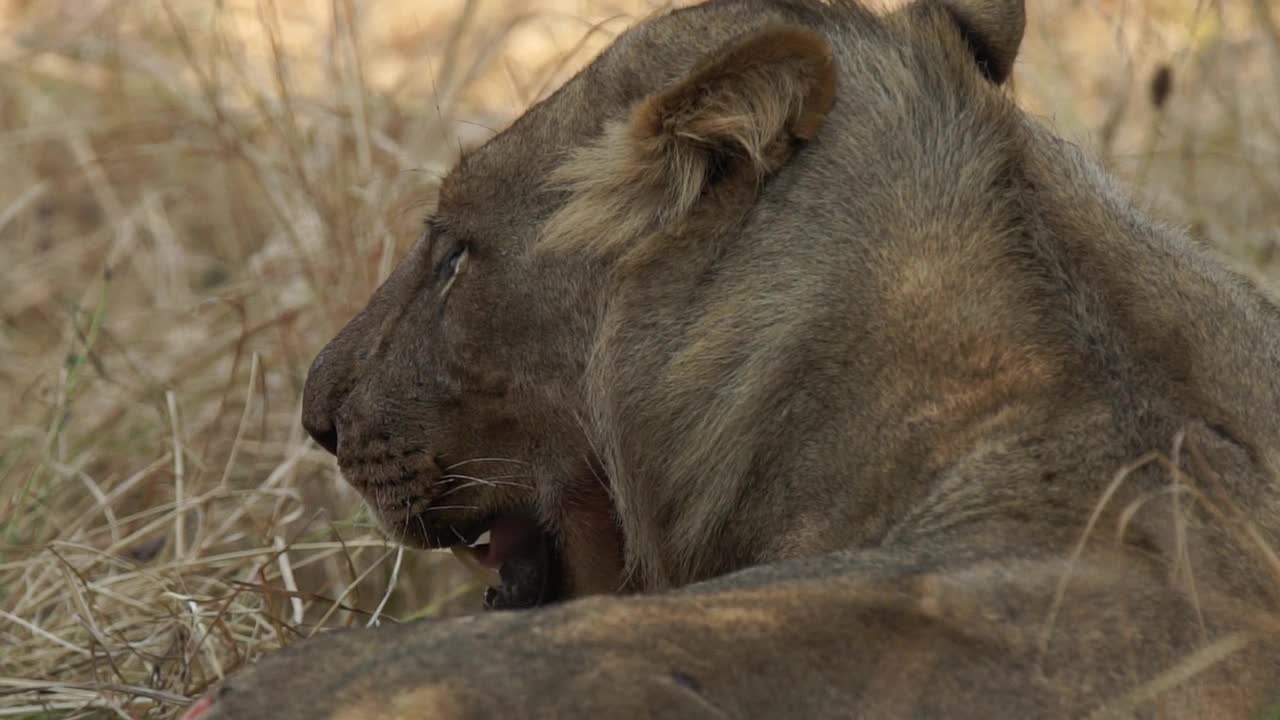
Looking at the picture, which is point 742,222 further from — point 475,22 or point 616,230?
point 475,22

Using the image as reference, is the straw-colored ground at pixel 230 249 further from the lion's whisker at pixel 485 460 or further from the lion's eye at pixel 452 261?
the lion's eye at pixel 452 261

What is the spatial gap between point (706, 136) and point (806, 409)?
16.3 inches

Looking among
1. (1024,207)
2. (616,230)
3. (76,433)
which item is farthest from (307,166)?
(1024,207)

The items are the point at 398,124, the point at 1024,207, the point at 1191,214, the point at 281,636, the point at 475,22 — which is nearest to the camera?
the point at 1024,207

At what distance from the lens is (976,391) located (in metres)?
2.46

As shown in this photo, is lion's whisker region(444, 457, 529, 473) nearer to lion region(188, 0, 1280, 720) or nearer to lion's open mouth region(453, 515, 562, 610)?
lion region(188, 0, 1280, 720)

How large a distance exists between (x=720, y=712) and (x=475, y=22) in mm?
5968

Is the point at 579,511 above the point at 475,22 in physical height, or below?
below

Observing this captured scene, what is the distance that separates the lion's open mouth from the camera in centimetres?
298

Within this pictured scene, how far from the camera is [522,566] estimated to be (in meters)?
3.01

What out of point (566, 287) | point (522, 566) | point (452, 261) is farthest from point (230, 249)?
point (566, 287)

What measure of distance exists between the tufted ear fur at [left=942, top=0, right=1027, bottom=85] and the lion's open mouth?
0.98 metres

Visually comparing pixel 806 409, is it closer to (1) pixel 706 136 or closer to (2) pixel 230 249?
(1) pixel 706 136

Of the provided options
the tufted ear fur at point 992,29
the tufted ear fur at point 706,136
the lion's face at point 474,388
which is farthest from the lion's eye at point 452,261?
the tufted ear fur at point 992,29
